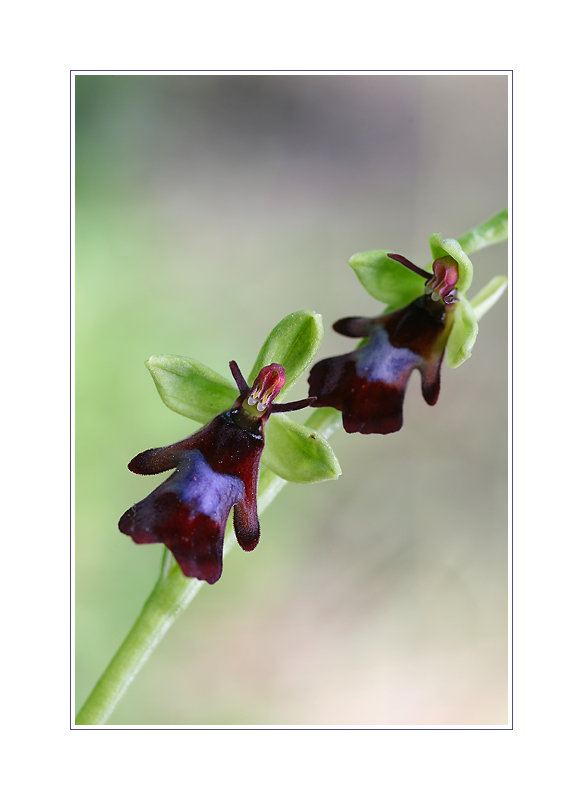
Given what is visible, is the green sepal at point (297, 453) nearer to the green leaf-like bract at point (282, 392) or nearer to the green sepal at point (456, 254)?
the green leaf-like bract at point (282, 392)

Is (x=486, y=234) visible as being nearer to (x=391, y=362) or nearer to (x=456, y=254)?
(x=456, y=254)

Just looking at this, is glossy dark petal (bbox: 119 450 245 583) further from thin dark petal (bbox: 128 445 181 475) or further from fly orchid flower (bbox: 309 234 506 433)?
fly orchid flower (bbox: 309 234 506 433)

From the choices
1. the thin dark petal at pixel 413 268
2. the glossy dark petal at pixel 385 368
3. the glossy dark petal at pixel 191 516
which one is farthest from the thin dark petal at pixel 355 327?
the glossy dark petal at pixel 191 516

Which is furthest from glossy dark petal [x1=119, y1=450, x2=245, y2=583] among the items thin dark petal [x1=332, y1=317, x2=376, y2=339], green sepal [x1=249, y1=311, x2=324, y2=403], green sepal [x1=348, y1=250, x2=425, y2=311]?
green sepal [x1=348, y1=250, x2=425, y2=311]

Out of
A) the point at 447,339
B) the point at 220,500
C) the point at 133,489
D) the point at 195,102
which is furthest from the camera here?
the point at 195,102

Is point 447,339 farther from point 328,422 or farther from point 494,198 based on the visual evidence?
point 494,198
